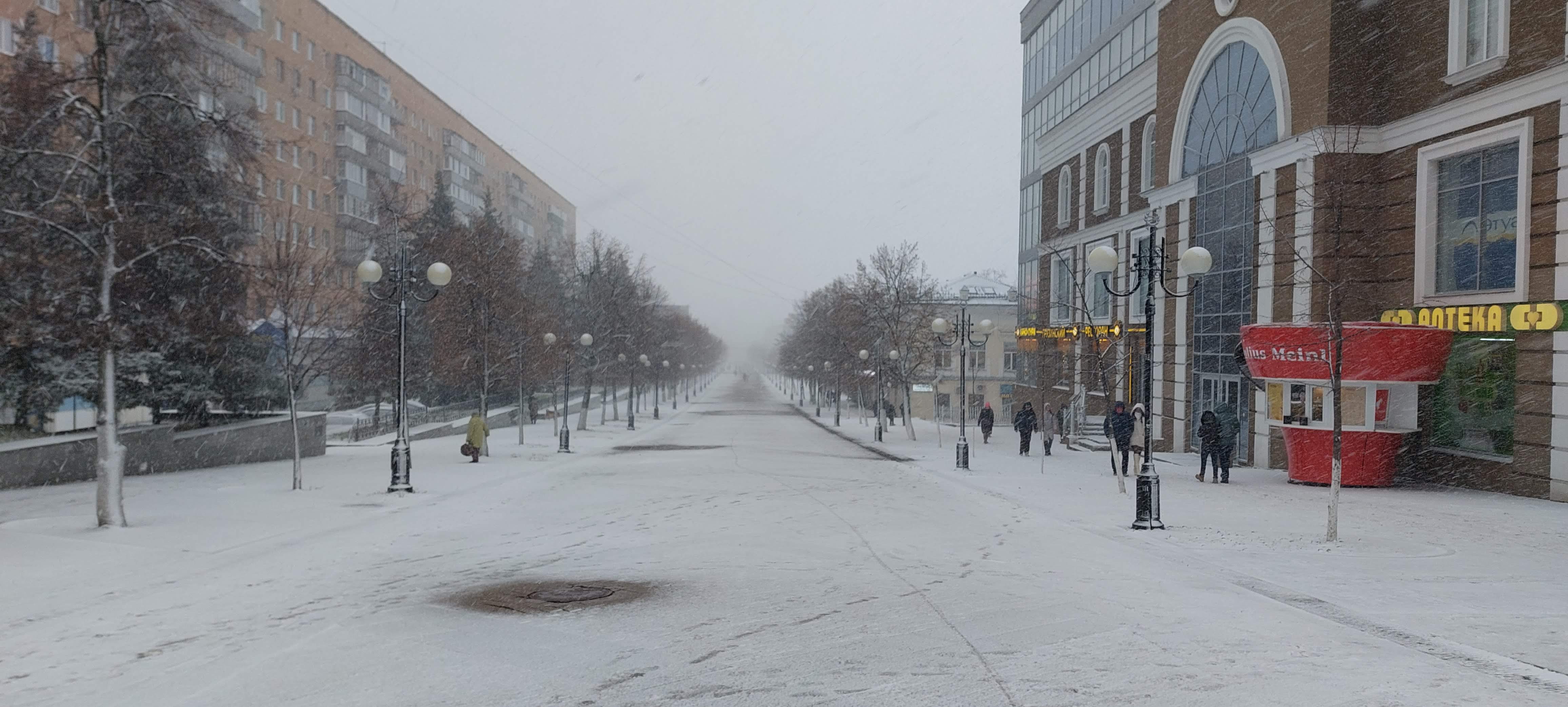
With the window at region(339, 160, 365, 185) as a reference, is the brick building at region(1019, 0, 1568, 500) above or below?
below

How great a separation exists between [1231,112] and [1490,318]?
31.6ft

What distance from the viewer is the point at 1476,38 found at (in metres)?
19.7

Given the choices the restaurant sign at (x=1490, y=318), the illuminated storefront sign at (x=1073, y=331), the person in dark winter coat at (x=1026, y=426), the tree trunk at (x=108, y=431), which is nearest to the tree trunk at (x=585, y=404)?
the illuminated storefront sign at (x=1073, y=331)

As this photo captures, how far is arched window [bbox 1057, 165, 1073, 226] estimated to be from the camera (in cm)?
4303

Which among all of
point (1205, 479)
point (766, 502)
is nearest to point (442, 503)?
point (766, 502)

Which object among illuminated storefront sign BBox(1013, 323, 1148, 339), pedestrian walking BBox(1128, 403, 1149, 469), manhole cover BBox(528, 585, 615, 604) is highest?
illuminated storefront sign BBox(1013, 323, 1148, 339)

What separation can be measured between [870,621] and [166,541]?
8.94 m

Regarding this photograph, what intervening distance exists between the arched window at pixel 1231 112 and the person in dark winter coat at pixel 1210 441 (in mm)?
7639

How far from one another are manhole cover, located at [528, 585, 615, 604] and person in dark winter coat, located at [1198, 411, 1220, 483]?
1526cm

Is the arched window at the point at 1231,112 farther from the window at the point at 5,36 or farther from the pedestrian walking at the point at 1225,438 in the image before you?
the window at the point at 5,36

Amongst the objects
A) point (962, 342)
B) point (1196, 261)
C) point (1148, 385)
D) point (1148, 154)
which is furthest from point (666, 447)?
point (1196, 261)

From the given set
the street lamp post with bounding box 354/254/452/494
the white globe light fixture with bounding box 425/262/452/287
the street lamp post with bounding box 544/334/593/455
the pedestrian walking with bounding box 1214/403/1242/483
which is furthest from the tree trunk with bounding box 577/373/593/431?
the pedestrian walking with bounding box 1214/403/1242/483

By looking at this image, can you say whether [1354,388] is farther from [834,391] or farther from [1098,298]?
[834,391]

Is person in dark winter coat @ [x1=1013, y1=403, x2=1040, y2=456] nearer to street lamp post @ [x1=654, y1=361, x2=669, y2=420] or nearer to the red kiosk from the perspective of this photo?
the red kiosk
